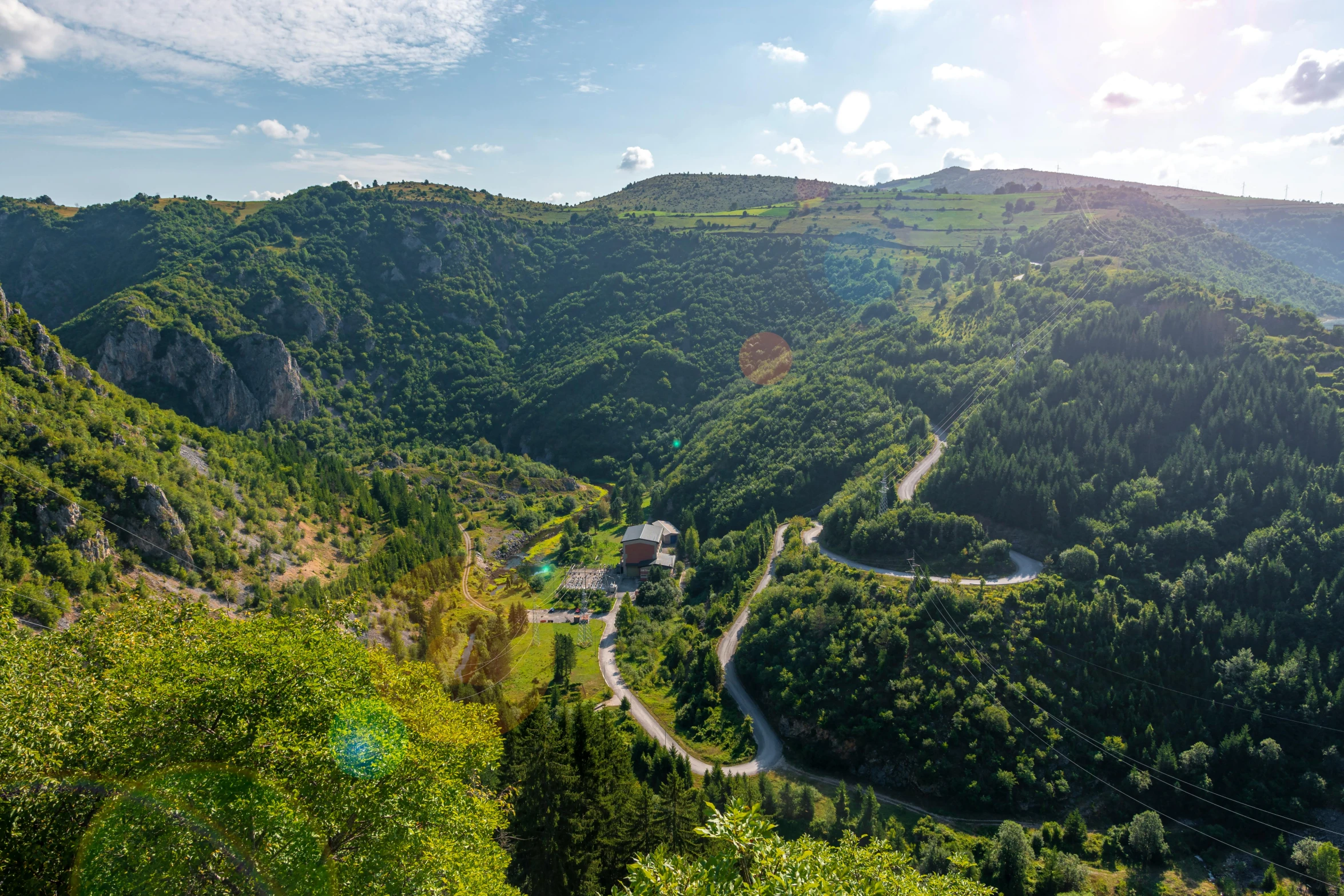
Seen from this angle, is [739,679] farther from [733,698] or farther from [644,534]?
[644,534]

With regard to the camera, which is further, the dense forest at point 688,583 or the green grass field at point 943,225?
the green grass field at point 943,225

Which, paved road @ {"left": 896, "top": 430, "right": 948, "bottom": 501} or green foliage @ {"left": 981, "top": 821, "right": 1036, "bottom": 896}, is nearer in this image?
green foliage @ {"left": 981, "top": 821, "right": 1036, "bottom": 896}

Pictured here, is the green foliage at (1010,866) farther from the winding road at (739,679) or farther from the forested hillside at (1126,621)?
the forested hillside at (1126,621)

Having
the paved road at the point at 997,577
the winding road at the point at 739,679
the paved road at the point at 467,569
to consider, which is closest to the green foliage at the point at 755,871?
the winding road at the point at 739,679

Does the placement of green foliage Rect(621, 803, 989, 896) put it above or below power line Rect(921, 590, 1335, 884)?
above

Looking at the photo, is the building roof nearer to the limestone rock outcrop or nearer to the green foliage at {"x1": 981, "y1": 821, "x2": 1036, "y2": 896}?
the limestone rock outcrop

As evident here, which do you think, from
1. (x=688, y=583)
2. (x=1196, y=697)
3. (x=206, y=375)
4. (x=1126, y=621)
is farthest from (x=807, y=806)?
(x=206, y=375)

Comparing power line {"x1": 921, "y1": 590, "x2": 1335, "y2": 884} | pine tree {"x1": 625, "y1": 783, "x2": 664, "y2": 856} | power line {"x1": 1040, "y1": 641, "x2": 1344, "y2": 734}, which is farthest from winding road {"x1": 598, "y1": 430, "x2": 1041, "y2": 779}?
pine tree {"x1": 625, "y1": 783, "x2": 664, "y2": 856}
